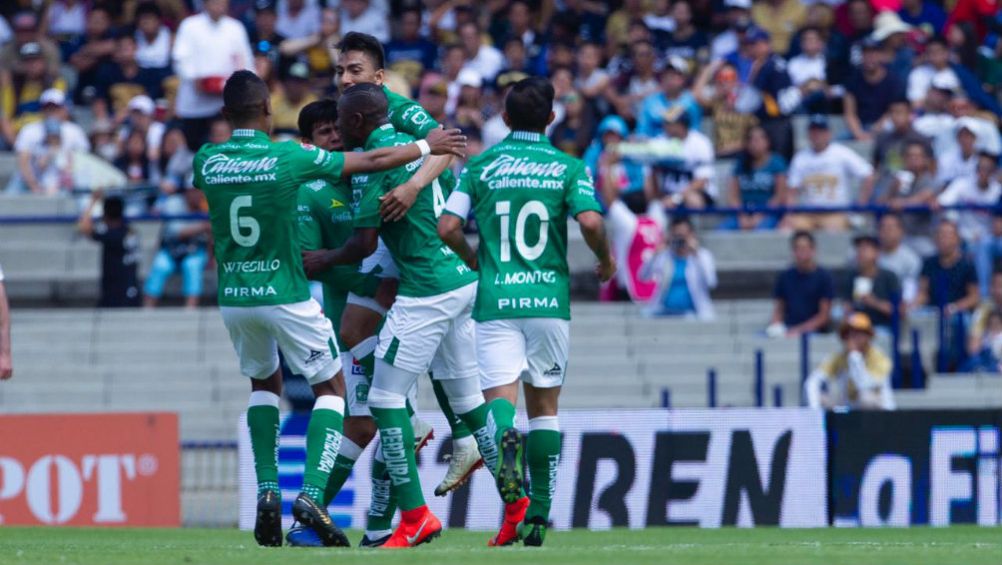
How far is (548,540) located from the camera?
1215 centimetres

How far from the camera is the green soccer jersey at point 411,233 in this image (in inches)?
407

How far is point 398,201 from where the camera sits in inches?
400

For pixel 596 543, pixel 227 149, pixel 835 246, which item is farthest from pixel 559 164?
pixel 835 246

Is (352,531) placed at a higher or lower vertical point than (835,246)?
lower

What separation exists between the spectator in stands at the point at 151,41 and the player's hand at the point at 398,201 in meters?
12.9

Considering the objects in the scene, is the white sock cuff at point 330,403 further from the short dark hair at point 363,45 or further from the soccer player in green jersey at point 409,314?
the short dark hair at point 363,45

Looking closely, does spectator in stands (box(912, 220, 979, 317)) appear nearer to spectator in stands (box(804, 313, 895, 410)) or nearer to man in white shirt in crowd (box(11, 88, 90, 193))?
spectator in stands (box(804, 313, 895, 410))

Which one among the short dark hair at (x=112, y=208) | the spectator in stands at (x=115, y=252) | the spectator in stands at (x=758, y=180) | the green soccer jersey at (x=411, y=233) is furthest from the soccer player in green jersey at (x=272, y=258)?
the spectator in stands at (x=758, y=180)

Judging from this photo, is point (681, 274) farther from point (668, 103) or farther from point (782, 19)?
point (782, 19)

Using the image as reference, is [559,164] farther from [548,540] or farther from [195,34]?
[195,34]

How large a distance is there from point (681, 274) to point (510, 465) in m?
8.91

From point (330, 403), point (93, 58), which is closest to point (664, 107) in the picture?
point (93, 58)

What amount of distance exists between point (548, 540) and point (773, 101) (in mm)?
9152

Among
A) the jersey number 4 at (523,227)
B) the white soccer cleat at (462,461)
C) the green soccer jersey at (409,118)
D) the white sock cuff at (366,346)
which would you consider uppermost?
the green soccer jersey at (409,118)
